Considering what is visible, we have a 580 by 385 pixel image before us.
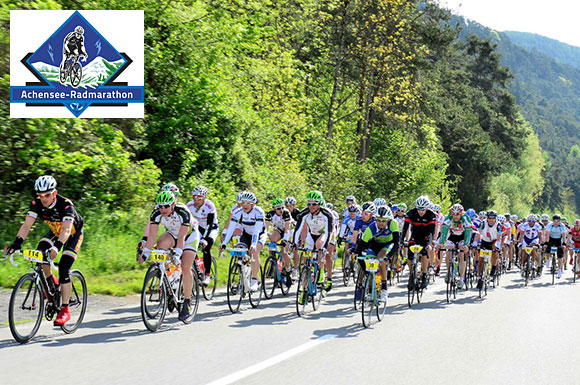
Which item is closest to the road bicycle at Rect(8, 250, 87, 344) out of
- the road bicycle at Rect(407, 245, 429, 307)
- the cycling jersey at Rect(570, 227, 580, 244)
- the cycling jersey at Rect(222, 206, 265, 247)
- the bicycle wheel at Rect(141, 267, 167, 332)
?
the bicycle wheel at Rect(141, 267, 167, 332)

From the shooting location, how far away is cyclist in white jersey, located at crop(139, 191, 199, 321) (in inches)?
389

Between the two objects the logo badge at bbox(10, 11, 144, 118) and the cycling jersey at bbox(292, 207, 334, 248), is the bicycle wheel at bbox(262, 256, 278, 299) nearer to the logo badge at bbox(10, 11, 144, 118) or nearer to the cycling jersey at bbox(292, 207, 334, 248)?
the cycling jersey at bbox(292, 207, 334, 248)

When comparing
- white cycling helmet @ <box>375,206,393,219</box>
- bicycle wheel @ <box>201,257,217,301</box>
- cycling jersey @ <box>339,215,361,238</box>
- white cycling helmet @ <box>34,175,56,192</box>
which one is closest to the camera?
white cycling helmet @ <box>34,175,56,192</box>

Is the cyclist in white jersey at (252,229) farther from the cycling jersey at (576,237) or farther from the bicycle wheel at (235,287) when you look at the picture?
the cycling jersey at (576,237)

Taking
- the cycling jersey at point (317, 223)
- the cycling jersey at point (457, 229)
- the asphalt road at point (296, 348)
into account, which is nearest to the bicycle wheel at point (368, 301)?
the asphalt road at point (296, 348)

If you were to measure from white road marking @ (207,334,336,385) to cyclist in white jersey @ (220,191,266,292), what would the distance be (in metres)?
3.05

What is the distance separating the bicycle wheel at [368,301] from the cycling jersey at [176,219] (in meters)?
3.02

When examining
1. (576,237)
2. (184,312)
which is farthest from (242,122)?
(184,312)

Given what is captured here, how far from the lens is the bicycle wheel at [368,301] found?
10.7 m

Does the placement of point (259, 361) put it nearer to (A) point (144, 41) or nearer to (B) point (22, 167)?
(B) point (22, 167)

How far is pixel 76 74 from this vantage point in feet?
57.7

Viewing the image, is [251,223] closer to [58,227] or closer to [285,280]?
[285,280]

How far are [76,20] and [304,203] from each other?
12.1m

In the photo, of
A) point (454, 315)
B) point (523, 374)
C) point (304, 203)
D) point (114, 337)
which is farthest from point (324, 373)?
point (304, 203)
